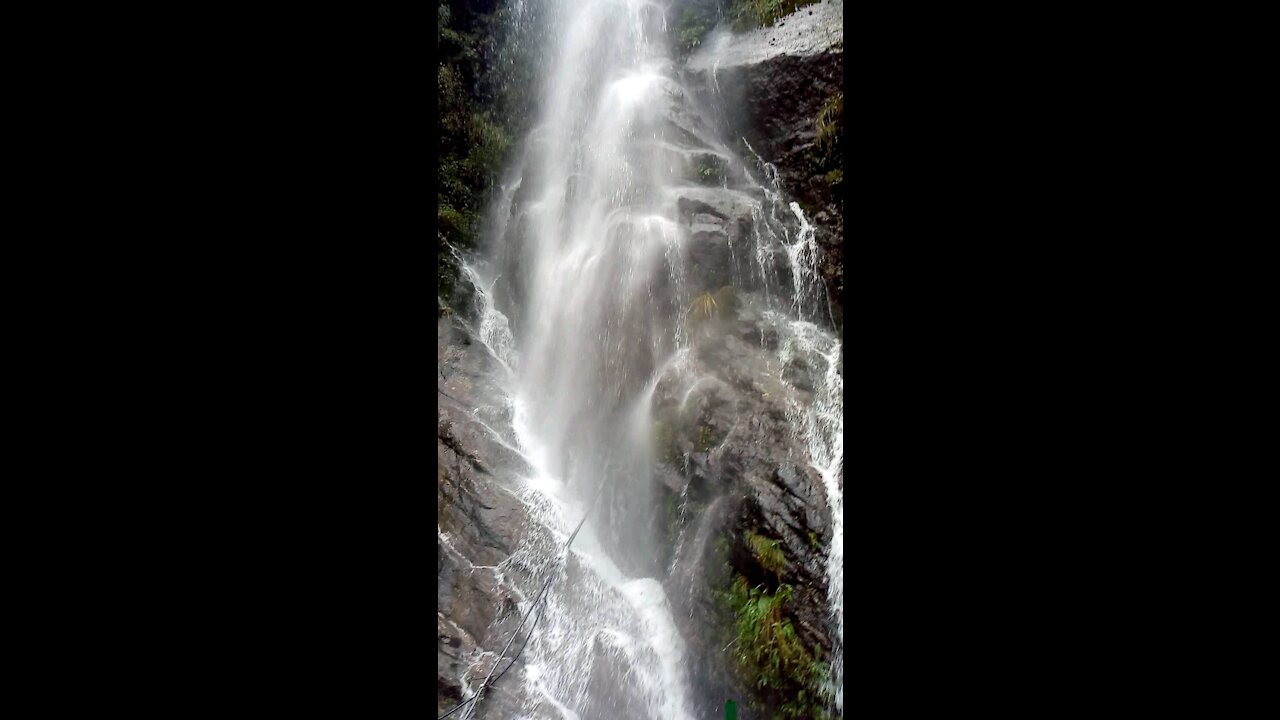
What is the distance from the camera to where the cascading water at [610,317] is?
6.02 ft

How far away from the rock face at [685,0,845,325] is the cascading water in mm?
56

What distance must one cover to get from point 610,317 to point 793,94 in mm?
867

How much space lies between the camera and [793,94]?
1.90 m

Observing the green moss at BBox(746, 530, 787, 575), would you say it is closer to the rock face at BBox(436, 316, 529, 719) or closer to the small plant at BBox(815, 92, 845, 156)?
the rock face at BBox(436, 316, 529, 719)

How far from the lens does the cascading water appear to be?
183cm

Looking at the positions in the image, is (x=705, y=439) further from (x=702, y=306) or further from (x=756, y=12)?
(x=756, y=12)

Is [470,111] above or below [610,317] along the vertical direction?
above

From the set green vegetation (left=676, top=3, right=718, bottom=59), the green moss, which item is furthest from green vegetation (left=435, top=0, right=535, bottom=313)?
the green moss

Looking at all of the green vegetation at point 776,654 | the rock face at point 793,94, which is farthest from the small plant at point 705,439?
the rock face at point 793,94

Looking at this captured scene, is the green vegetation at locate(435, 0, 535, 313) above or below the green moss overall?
above

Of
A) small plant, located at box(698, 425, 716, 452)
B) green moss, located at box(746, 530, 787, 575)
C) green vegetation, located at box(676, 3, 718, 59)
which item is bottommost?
green moss, located at box(746, 530, 787, 575)

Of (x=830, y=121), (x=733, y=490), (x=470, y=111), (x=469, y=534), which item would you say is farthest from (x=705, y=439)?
(x=470, y=111)
